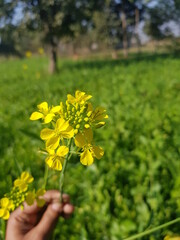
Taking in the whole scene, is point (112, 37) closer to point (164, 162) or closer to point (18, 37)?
point (18, 37)

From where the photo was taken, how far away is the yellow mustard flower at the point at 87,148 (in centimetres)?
74

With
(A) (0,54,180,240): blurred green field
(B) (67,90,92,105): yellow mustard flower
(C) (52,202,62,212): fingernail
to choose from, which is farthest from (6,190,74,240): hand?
(B) (67,90,92,105): yellow mustard flower

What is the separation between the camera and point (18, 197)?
105 cm

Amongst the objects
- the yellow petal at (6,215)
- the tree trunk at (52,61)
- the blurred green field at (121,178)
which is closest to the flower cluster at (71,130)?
the blurred green field at (121,178)

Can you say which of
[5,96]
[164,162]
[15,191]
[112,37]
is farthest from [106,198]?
[112,37]

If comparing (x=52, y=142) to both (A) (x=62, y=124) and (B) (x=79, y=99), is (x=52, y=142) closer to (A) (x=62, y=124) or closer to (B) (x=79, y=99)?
(A) (x=62, y=124)

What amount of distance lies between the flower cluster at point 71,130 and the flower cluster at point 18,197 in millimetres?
320

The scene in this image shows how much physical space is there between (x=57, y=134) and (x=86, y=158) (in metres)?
0.12

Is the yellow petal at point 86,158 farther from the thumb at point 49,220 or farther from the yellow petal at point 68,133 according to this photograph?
the thumb at point 49,220

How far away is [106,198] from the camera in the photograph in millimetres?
1786

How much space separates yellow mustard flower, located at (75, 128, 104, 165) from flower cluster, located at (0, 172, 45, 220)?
0.39 meters

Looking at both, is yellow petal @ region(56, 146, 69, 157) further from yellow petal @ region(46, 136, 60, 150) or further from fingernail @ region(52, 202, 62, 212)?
fingernail @ region(52, 202, 62, 212)

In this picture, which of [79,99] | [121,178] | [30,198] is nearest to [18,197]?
[30,198]

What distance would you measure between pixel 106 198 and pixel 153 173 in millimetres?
422
